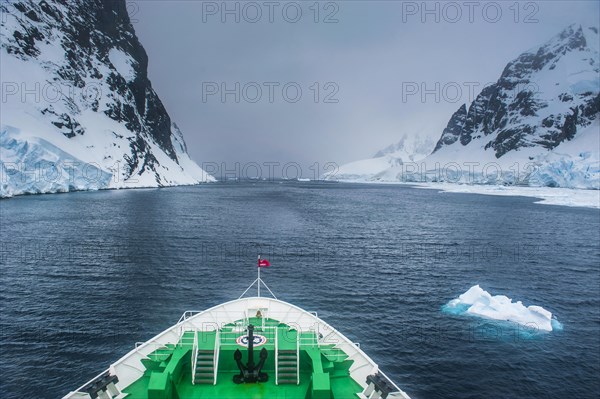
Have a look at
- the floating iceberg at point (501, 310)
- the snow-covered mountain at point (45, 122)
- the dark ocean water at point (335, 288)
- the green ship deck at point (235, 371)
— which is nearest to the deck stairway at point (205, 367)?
the green ship deck at point (235, 371)

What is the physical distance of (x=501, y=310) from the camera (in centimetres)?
3241

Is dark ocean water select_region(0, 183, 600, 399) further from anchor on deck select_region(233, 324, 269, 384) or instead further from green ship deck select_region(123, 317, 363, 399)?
anchor on deck select_region(233, 324, 269, 384)

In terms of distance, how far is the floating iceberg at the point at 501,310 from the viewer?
100ft

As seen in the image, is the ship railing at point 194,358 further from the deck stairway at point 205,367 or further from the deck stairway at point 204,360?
the deck stairway at point 205,367

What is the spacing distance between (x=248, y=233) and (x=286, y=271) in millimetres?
27760

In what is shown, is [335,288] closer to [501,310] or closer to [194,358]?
[501,310]

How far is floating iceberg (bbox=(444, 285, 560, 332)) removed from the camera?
30.6m

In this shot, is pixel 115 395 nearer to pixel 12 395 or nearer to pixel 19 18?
pixel 12 395

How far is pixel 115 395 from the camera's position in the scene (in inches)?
577

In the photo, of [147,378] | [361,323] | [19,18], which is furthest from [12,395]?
[19,18]

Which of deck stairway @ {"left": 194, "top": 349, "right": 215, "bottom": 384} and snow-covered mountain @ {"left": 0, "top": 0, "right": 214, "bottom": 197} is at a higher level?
snow-covered mountain @ {"left": 0, "top": 0, "right": 214, "bottom": 197}

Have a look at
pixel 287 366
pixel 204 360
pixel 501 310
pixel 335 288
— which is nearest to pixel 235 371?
pixel 204 360

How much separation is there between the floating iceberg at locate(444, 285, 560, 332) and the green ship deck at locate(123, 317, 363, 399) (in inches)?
810

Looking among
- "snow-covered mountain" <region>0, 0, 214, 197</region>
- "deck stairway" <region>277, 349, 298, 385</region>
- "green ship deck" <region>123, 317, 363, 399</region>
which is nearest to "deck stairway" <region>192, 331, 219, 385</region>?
"green ship deck" <region>123, 317, 363, 399</region>
